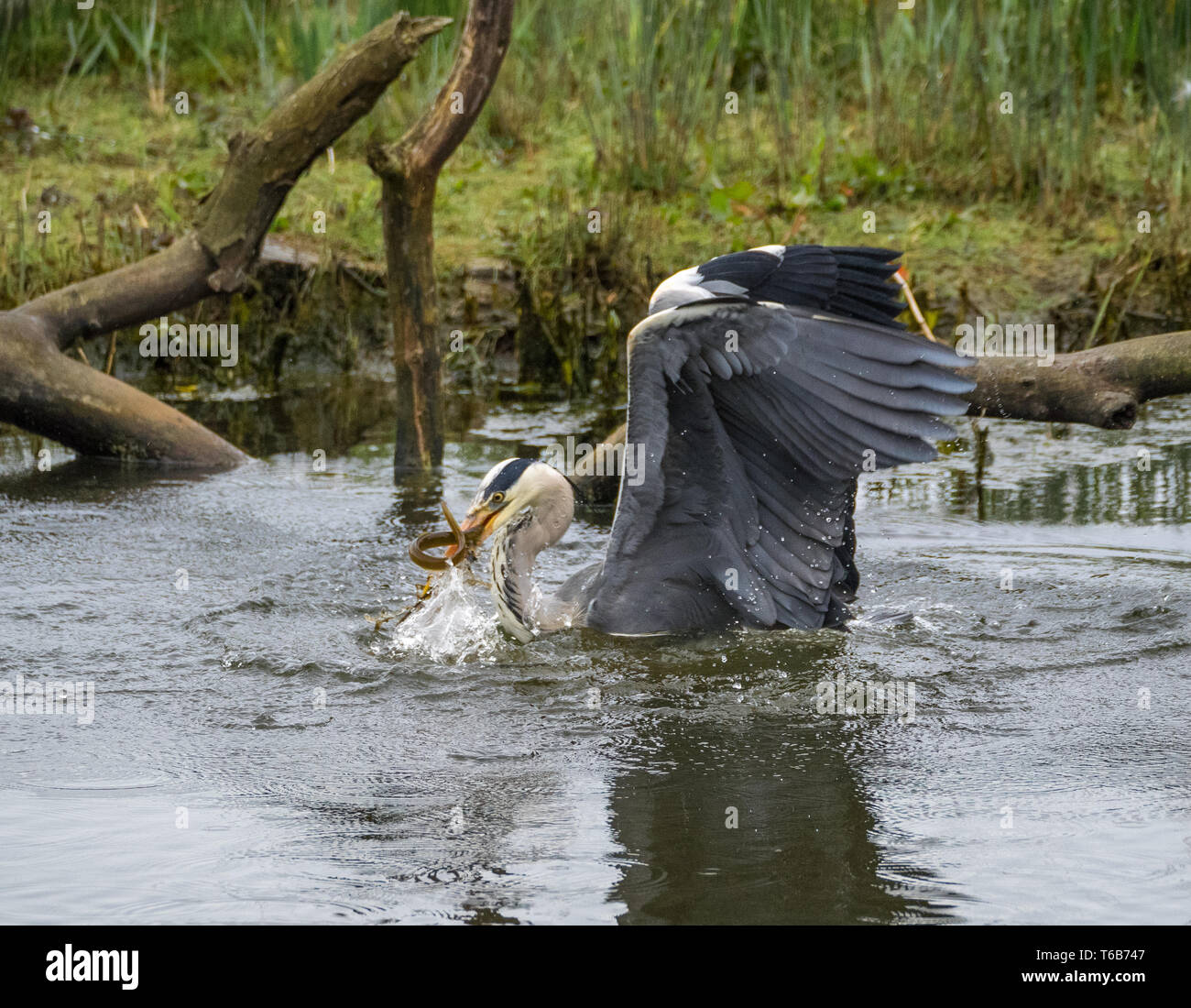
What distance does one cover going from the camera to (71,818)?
3637mm

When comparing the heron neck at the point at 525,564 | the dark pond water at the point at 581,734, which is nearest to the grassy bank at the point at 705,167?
the dark pond water at the point at 581,734

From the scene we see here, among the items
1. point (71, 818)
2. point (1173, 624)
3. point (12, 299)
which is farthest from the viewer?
point (12, 299)

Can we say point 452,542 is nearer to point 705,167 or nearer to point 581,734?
point 581,734

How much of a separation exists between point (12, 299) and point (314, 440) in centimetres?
199

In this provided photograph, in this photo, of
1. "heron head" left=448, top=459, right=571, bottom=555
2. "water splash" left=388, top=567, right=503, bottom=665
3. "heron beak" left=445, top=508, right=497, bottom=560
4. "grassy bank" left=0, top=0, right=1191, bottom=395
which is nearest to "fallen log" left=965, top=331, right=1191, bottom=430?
"heron head" left=448, top=459, right=571, bottom=555

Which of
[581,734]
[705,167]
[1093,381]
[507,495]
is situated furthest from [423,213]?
[705,167]

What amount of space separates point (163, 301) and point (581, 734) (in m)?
3.81

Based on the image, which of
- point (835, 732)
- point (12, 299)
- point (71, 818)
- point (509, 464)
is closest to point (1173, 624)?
point (835, 732)

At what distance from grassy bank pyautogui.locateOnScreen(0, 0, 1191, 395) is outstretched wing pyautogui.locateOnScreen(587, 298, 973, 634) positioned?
153 inches

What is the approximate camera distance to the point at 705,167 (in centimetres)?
1030

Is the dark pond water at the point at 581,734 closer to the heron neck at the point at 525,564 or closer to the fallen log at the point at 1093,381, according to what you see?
the heron neck at the point at 525,564

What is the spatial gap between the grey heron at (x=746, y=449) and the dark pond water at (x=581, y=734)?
0.17 meters

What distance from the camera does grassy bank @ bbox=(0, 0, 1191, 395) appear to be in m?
8.71

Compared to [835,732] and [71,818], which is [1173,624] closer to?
[835,732]
